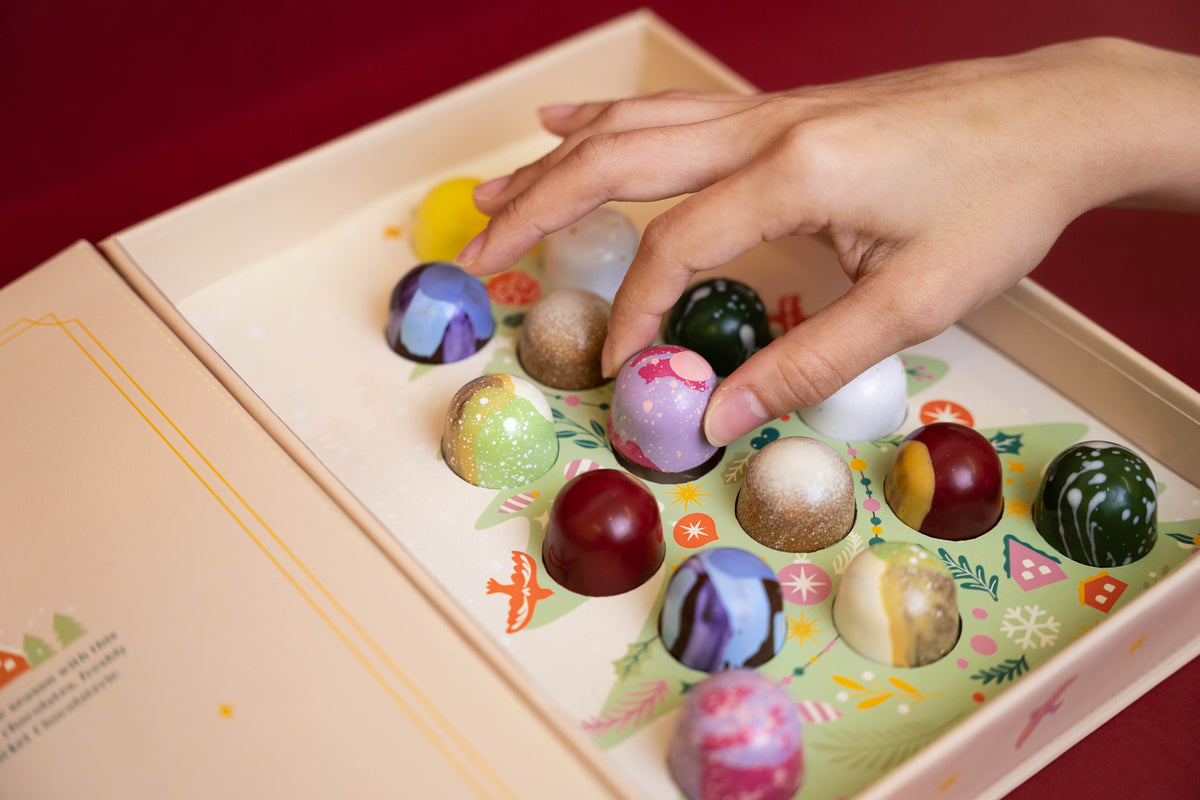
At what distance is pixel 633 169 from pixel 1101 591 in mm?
609

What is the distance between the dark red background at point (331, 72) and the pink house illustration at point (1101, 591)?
1.54 feet

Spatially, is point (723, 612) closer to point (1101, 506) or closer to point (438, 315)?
point (1101, 506)

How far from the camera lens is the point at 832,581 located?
A: 95cm

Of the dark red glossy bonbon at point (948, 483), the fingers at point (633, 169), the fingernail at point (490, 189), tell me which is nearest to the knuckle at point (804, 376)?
the dark red glossy bonbon at point (948, 483)

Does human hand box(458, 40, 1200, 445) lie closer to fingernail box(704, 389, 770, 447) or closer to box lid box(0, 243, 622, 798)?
fingernail box(704, 389, 770, 447)

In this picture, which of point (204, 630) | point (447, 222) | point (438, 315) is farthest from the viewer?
point (447, 222)

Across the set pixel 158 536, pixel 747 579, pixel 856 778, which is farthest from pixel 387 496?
pixel 856 778

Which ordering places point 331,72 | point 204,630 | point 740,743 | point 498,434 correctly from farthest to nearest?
1. point 331,72
2. point 498,434
3. point 204,630
4. point 740,743

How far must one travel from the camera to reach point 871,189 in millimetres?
935

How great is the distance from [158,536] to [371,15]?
3.89 feet

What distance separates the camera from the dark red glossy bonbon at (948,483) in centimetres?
95

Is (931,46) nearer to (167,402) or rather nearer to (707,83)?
(707,83)

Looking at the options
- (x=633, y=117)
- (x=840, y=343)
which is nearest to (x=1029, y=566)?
(x=840, y=343)

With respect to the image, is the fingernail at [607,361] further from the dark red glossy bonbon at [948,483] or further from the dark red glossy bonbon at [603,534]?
the dark red glossy bonbon at [948,483]
